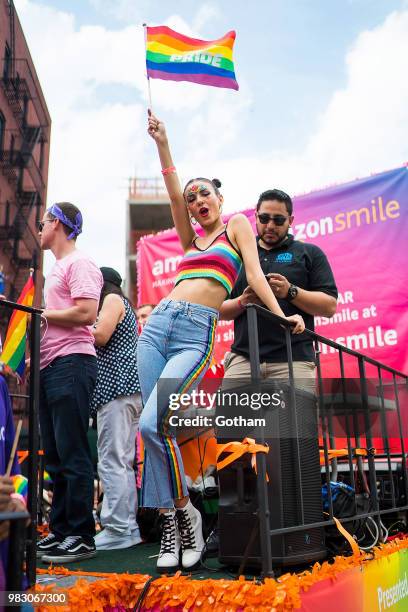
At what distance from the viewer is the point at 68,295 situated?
342cm

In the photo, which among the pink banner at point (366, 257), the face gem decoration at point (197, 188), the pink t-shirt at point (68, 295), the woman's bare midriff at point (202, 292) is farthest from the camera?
the pink banner at point (366, 257)

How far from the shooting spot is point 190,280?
2.86 m

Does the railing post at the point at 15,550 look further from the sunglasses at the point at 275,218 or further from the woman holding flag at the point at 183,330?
the sunglasses at the point at 275,218

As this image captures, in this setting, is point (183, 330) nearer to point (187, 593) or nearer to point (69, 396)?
point (69, 396)

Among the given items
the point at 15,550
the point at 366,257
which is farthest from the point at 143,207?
the point at 15,550

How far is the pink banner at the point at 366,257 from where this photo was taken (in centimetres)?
538

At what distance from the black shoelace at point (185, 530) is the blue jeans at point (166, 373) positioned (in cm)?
8

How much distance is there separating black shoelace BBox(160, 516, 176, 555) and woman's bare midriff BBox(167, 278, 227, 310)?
3.13ft

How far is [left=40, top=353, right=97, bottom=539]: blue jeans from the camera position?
3.15 metres

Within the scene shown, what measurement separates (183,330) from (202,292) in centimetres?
20

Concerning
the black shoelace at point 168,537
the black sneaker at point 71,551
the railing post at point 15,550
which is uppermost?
the railing post at point 15,550

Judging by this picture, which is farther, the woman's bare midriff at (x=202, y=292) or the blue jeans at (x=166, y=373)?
the woman's bare midriff at (x=202, y=292)

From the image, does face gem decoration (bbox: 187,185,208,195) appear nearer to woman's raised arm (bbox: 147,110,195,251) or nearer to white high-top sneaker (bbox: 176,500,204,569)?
woman's raised arm (bbox: 147,110,195,251)

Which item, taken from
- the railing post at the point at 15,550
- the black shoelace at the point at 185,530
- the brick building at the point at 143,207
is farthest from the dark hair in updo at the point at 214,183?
the brick building at the point at 143,207
